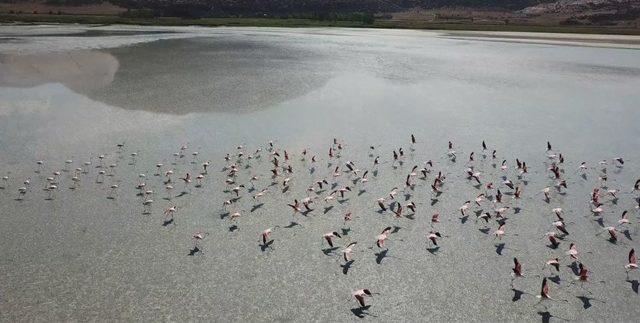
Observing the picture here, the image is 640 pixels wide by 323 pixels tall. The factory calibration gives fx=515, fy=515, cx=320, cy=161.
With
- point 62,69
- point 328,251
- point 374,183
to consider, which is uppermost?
point 62,69

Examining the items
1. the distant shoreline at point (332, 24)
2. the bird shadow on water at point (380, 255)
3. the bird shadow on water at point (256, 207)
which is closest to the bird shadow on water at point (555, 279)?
the bird shadow on water at point (380, 255)

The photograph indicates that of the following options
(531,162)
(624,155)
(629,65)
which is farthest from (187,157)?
(629,65)

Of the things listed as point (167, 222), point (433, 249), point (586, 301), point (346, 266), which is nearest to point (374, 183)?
point (433, 249)

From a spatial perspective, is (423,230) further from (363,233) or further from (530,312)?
(530,312)

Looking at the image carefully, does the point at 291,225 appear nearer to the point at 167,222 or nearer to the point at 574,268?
the point at 167,222

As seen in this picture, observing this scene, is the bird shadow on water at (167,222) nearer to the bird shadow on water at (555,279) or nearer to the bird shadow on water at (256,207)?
the bird shadow on water at (256,207)

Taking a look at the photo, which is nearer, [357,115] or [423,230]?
[423,230]

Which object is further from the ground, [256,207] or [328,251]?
[256,207]
